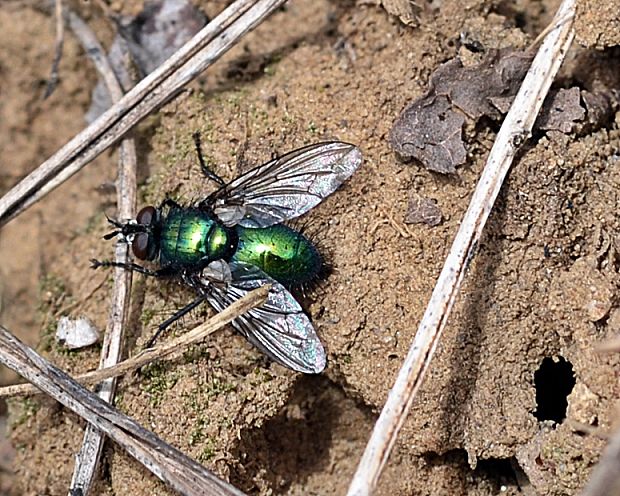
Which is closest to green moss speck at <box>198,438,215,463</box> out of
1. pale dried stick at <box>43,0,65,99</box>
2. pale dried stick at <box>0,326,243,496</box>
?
pale dried stick at <box>0,326,243,496</box>

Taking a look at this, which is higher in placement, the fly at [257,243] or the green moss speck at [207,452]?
the fly at [257,243]

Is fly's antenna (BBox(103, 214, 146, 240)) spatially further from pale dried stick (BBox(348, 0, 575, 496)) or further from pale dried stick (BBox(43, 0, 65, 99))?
pale dried stick (BBox(348, 0, 575, 496))

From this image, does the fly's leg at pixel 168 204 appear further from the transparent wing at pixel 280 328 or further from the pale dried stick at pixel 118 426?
the pale dried stick at pixel 118 426

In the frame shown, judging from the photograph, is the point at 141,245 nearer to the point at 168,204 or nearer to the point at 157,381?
the point at 168,204

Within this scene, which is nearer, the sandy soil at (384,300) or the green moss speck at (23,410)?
the sandy soil at (384,300)

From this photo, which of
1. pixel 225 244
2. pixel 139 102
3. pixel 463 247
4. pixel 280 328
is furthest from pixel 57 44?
pixel 463 247

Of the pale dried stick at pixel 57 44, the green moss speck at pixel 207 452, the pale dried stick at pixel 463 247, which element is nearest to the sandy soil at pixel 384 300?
the green moss speck at pixel 207 452

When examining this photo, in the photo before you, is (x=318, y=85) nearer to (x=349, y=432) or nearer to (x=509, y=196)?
(x=509, y=196)

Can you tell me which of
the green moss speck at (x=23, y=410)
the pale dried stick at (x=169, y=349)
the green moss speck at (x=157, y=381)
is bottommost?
the green moss speck at (x=157, y=381)
